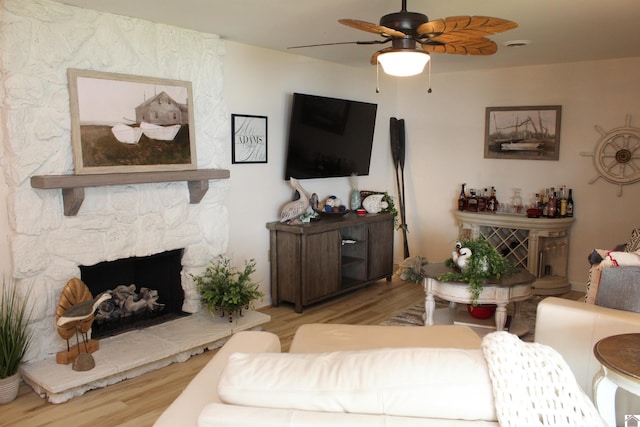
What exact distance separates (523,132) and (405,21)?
345cm

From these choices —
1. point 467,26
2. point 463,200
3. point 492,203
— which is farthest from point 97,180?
point 492,203

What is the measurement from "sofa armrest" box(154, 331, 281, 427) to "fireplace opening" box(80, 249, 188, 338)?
194 centimetres

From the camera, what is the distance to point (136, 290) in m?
4.14

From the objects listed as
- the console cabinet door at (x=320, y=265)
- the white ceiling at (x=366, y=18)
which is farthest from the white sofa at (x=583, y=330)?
the console cabinet door at (x=320, y=265)

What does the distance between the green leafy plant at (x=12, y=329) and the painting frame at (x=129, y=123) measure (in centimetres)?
87

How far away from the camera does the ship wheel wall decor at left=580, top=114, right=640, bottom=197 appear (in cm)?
499

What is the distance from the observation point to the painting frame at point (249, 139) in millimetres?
4473

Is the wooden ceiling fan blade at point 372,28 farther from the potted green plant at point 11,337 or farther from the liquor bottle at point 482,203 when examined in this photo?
the liquor bottle at point 482,203

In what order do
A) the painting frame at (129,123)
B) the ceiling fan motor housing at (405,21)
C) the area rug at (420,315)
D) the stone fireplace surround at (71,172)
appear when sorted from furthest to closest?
the area rug at (420,315)
the painting frame at (129,123)
the stone fireplace surround at (71,172)
the ceiling fan motor housing at (405,21)

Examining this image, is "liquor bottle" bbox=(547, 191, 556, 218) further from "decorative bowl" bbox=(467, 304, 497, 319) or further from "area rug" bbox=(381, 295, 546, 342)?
"decorative bowl" bbox=(467, 304, 497, 319)

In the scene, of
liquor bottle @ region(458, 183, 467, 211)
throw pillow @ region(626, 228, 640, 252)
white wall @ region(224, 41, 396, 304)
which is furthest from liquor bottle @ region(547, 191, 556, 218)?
white wall @ region(224, 41, 396, 304)

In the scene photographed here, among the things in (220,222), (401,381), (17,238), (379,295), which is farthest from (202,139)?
(401,381)

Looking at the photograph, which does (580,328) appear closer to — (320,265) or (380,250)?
(320,265)

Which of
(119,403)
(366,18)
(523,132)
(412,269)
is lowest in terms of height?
(119,403)
